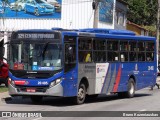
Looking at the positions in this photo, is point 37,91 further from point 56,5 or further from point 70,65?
point 56,5

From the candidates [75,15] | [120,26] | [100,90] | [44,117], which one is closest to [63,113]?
[44,117]

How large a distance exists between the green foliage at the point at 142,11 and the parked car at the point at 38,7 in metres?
23.6

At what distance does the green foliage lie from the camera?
62.9 meters

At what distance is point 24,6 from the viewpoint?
1628 inches

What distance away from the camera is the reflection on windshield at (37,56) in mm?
16672

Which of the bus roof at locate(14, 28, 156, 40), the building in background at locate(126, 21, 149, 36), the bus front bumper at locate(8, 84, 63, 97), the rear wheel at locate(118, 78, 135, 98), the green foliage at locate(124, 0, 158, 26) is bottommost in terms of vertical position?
the rear wheel at locate(118, 78, 135, 98)

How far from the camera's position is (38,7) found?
134 ft

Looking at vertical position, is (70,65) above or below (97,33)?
below

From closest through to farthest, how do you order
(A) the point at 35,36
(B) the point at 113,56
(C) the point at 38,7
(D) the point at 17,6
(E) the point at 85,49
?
(A) the point at 35,36 → (E) the point at 85,49 → (B) the point at 113,56 → (C) the point at 38,7 → (D) the point at 17,6

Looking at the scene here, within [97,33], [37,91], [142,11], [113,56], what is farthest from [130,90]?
[142,11]

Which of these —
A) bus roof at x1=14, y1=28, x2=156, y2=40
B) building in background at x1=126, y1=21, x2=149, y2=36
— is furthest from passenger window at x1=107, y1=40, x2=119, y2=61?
building in background at x1=126, y1=21, x2=149, y2=36

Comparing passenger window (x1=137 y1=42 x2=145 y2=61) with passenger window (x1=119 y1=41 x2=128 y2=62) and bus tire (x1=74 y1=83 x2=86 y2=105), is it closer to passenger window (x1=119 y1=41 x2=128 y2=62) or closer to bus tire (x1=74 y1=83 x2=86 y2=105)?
passenger window (x1=119 y1=41 x2=128 y2=62)

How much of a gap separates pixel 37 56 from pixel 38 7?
24556 millimetres

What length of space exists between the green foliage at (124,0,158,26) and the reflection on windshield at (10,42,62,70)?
4563 cm
